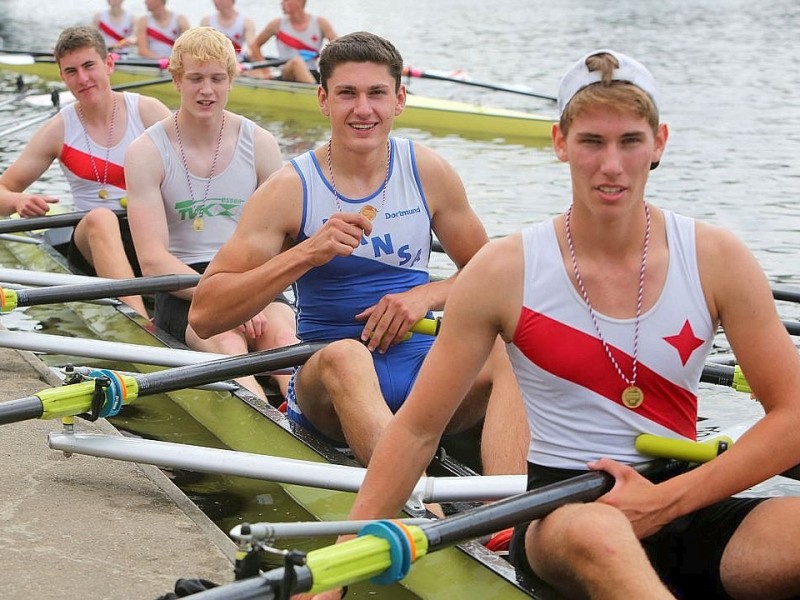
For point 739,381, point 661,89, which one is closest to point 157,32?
point 661,89

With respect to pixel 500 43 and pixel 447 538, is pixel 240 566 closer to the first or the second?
pixel 447 538

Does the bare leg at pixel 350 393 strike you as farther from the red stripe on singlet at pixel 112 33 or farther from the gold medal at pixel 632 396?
the red stripe on singlet at pixel 112 33

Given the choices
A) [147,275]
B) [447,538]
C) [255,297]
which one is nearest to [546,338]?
[447,538]

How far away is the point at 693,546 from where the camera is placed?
284cm

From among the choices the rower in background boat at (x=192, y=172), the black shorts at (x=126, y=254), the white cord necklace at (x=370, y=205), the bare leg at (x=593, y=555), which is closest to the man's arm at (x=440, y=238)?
the white cord necklace at (x=370, y=205)

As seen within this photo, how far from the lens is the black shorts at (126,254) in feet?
21.2

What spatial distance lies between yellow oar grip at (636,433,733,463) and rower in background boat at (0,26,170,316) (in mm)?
4046

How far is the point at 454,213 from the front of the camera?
4.34 metres

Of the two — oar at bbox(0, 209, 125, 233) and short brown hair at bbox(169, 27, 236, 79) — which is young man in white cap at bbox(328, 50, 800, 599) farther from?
oar at bbox(0, 209, 125, 233)

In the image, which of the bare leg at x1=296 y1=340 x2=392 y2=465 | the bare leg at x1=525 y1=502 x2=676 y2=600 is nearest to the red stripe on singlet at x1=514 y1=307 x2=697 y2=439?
the bare leg at x1=525 y1=502 x2=676 y2=600

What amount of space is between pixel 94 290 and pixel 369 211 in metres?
1.53

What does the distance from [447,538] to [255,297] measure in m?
1.62

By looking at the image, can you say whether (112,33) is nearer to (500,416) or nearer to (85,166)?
(85,166)

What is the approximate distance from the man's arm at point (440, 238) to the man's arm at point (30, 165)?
2.92 m
